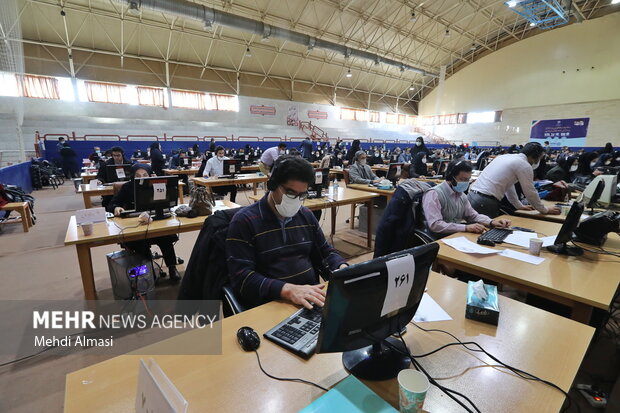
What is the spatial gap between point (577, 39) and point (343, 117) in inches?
516

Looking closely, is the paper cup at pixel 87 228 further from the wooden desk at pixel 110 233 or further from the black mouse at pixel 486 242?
the black mouse at pixel 486 242

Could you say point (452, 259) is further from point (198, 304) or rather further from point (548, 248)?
point (198, 304)

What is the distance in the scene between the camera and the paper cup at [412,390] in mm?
741

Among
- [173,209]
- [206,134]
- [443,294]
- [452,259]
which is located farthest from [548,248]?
[206,134]

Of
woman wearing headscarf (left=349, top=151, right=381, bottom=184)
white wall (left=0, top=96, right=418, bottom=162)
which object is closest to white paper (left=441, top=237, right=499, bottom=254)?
woman wearing headscarf (left=349, top=151, right=381, bottom=184)

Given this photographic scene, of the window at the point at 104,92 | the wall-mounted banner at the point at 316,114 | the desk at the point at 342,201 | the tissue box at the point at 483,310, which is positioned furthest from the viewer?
the wall-mounted banner at the point at 316,114

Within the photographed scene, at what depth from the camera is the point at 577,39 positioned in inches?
588

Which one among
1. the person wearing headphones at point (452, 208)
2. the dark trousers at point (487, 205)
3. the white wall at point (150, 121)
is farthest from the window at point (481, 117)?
the person wearing headphones at point (452, 208)

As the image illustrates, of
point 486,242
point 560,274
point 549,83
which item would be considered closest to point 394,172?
point 486,242

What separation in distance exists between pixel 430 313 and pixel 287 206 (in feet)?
2.81

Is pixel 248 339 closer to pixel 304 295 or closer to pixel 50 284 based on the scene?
pixel 304 295

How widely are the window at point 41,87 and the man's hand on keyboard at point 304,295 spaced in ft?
54.0

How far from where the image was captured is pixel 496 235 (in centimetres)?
226

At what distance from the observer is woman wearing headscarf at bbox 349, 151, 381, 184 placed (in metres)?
5.44
